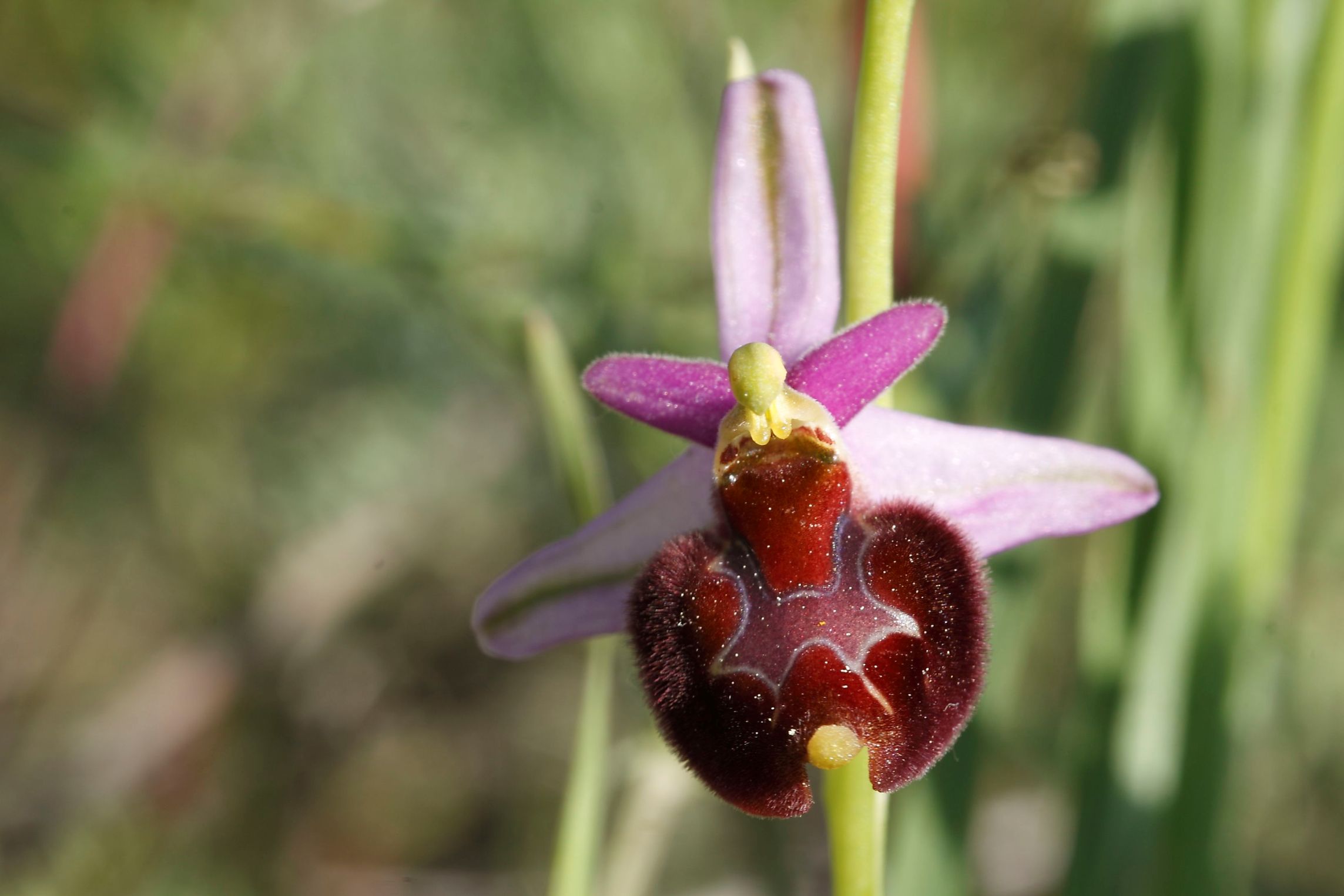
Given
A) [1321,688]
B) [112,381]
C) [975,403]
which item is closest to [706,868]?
[1321,688]

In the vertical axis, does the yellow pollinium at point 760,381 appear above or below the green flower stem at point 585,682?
above

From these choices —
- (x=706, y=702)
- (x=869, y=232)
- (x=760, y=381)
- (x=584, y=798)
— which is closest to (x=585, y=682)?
(x=584, y=798)

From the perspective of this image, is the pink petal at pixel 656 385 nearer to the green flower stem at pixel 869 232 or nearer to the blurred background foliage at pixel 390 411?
the green flower stem at pixel 869 232

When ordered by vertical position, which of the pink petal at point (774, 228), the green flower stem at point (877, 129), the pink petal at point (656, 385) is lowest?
the pink petal at point (656, 385)

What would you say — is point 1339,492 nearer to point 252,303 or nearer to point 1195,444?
point 1195,444

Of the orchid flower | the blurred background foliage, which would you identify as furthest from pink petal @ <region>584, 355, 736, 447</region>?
the blurred background foliage

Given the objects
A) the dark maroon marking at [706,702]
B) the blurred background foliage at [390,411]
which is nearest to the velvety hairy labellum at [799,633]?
the dark maroon marking at [706,702]

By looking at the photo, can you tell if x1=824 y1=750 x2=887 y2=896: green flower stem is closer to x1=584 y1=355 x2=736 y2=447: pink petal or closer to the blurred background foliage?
x1=584 y1=355 x2=736 y2=447: pink petal
